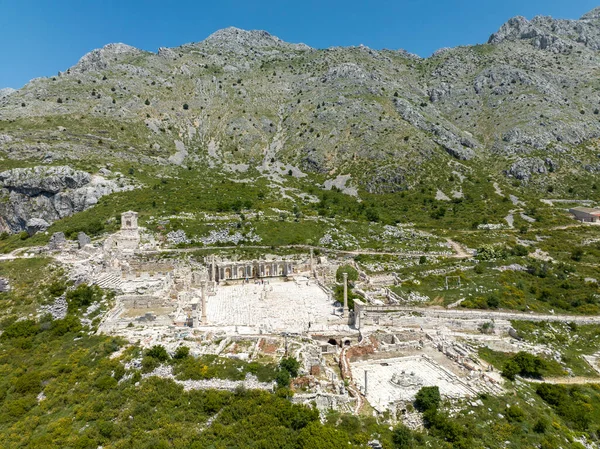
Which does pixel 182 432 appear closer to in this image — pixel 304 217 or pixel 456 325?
pixel 456 325

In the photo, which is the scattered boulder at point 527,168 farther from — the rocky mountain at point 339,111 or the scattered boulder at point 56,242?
the scattered boulder at point 56,242

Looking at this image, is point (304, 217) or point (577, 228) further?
point (304, 217)

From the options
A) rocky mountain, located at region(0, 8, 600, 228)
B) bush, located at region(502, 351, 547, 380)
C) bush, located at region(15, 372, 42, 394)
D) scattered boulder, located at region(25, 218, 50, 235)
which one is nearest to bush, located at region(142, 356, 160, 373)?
bush, located at region(15, 372, 42, 394)

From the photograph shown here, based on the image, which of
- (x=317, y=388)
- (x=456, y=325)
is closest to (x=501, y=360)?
(x=456, y=325)

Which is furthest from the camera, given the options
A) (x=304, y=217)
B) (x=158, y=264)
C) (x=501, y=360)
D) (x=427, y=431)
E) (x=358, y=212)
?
A: (x=358, y=212)

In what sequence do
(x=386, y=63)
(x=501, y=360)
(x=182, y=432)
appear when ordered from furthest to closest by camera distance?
(x=386, y=63) → (x=501, y=360) → (x=182, y=432)

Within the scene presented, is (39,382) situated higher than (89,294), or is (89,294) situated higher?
(89,294)

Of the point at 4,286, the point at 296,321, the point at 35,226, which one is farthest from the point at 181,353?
the point at 35,226
